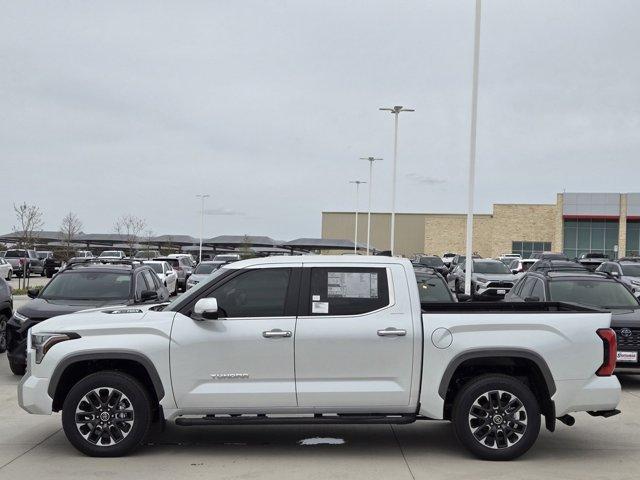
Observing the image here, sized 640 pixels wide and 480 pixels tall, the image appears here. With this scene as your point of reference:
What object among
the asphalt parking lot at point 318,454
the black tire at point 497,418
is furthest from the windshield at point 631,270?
the black tire at point 497,418

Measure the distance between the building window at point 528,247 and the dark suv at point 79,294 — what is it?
68654 millimetres

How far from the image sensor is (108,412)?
692cm

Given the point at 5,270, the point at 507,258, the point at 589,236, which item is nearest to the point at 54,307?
the point at 5,270

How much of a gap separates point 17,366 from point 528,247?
72.1 m

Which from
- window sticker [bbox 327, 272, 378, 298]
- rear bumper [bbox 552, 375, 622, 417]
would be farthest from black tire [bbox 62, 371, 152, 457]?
rear bumper [bbox 552, 375, 622, 417]

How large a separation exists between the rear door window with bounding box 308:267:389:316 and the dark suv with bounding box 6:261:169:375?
4.75 meters

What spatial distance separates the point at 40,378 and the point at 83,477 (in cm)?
110

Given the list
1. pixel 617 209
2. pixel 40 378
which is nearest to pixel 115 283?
pixel 40 378

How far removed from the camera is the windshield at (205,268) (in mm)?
27323

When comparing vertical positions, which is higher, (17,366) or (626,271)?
(626,271)

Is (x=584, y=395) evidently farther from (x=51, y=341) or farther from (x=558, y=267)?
(x=558, y=267)

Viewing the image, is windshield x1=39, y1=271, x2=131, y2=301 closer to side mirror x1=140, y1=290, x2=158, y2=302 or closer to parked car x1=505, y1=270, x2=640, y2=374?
side mirror x1=140, y1=290, x2=158, y2=302

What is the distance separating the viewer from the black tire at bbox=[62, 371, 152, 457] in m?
6.89

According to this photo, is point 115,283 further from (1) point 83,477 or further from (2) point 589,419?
(2) point 589,419
